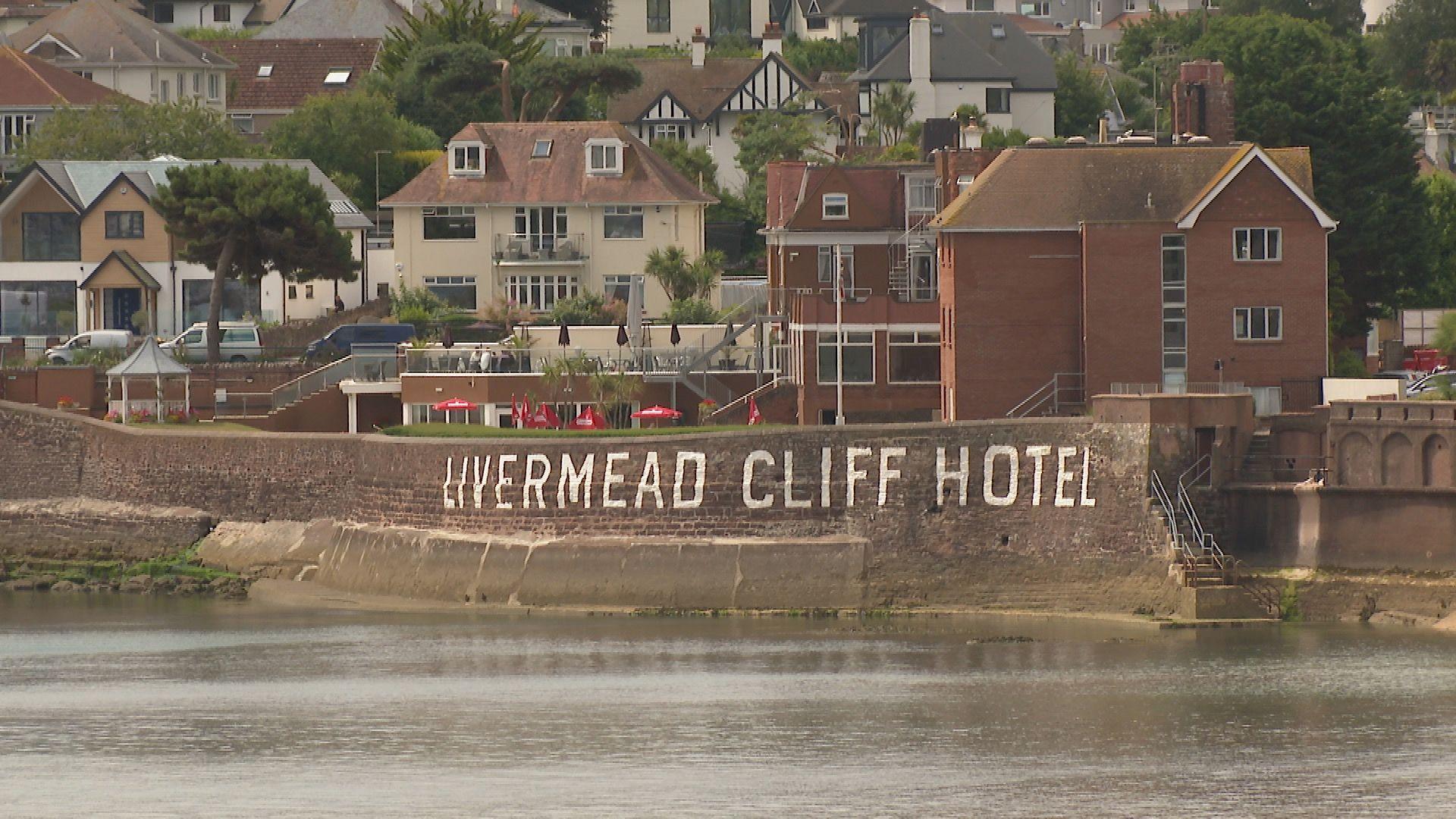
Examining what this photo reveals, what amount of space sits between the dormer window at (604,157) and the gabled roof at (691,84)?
101 feet

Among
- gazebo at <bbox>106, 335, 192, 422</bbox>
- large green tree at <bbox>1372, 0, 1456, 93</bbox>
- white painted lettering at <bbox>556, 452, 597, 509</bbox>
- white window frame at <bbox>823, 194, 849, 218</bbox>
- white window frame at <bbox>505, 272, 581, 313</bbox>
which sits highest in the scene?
large green tree at <bbox>1372, 0, 1456, 93</bbox>

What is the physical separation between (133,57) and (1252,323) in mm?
78588

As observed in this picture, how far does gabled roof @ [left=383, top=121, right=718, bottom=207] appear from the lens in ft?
347

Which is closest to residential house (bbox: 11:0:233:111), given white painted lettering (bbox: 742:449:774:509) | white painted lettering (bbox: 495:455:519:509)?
white painted lettering (bbox: 495:455:519:509)

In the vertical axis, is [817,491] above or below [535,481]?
below

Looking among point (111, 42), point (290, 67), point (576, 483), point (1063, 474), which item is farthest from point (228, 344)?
point (290, 67)

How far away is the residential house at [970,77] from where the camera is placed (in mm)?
137625

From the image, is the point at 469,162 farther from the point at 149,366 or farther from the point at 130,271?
the point at 149,366

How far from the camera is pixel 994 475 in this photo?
65812 millimetres

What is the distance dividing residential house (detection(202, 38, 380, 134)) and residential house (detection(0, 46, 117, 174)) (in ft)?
35.7

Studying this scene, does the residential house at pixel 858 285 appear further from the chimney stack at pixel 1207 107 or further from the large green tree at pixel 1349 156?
the large green tree at pixel 1349 156

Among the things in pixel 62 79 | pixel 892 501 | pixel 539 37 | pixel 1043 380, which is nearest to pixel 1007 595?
pixel 892 501

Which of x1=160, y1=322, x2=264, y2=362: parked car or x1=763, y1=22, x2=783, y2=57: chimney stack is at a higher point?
x1=763, y1=22, x2=783, y2=57: chimney stack

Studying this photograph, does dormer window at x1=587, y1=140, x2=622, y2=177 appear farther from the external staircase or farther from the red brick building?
the external staircase
